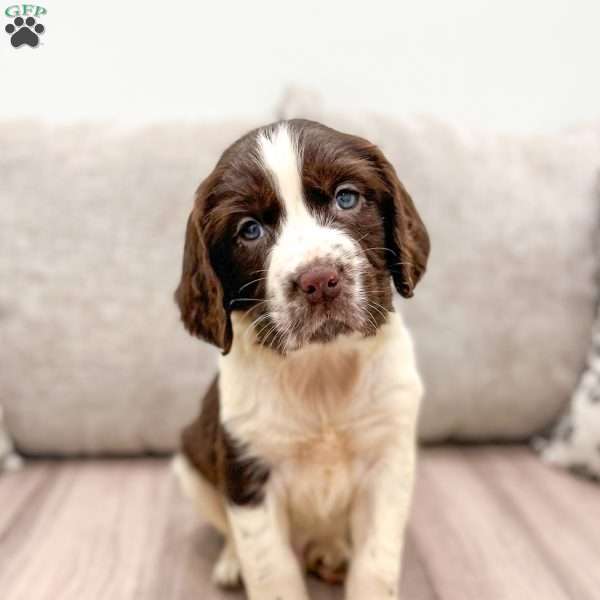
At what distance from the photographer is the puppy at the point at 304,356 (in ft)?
5.18

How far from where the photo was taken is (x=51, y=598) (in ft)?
7.15

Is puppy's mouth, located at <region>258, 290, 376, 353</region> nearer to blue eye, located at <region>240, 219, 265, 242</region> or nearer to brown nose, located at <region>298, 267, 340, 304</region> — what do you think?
brown nose, located at <region>298, 267, 340, 304</region>

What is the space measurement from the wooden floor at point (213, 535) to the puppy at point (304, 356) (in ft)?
0.93

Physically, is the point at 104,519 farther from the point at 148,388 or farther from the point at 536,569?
the point at 536,569

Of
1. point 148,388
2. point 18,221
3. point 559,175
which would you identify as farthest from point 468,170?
point 18,221

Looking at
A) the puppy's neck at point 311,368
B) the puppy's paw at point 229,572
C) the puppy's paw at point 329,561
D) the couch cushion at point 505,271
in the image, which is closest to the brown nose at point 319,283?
the puppy's neck at point 311,368

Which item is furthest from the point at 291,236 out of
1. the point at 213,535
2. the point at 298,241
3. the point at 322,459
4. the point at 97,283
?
the point at 97,283

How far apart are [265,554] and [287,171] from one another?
0.99 metres

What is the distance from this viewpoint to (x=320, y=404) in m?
1.86

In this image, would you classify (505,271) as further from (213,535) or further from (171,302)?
(213,535)

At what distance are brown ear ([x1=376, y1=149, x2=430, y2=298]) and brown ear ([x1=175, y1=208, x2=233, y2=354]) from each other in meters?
0.42

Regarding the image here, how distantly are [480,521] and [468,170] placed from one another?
1.37 metres

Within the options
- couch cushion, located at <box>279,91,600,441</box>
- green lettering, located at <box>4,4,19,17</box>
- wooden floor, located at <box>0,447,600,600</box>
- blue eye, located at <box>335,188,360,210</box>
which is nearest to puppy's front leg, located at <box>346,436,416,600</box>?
wooden floor, located at <box>0,447,600,600</box>

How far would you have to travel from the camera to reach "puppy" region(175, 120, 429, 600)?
62.1 inches
